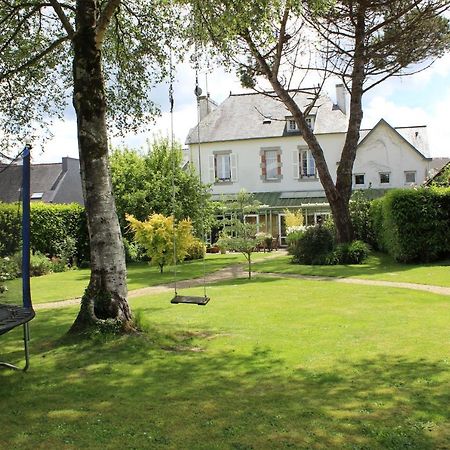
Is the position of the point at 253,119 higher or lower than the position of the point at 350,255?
higher

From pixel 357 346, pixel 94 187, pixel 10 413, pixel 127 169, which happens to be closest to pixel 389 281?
pixel 357 346

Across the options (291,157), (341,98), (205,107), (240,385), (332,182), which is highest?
(205,107)

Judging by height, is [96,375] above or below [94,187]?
below

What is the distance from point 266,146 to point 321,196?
4.98m

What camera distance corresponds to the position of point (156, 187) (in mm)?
25188

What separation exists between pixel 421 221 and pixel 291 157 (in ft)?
58.4

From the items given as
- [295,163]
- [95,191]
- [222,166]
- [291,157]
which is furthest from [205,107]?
[95,191]

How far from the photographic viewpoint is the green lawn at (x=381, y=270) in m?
14.3

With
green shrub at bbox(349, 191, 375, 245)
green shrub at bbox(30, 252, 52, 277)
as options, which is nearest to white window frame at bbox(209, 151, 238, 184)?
green shrub at bbox(349, 191, 375, 245)

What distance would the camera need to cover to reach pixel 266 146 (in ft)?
116

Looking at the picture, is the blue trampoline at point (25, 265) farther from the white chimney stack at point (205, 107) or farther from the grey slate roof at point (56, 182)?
the grey slate roof at point (56, 182)

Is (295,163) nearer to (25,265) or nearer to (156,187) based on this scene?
(156,187)

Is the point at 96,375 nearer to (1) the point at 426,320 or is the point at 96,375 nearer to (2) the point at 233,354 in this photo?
(2) the point at 233,354

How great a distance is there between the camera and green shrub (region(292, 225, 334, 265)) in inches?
808
